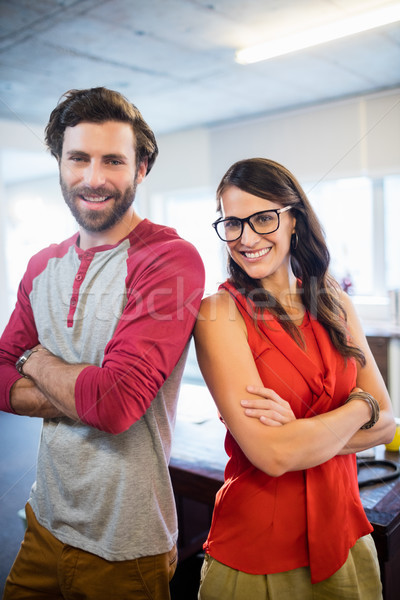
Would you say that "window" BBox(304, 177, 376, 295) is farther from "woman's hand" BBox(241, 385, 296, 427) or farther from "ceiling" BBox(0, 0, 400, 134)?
"woman's hand" BBox(241, 385, 296, 427)

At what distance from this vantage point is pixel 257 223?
108cm

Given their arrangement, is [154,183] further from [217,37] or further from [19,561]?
[19,561]

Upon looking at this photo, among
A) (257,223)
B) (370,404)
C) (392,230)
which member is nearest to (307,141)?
(392,230)

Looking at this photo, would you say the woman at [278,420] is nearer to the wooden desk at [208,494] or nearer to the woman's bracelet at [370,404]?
the woman's bracelet at [370,404]

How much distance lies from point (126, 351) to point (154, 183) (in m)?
5.20

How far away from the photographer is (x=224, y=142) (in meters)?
5.02

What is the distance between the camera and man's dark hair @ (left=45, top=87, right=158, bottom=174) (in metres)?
1.01

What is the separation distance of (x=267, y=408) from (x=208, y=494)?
0.71 metres

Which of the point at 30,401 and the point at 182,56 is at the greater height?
the point at 182,56

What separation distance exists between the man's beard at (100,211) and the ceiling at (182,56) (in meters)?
1.84

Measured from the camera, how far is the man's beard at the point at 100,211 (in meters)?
1.01

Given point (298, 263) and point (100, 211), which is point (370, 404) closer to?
point (298, 263)

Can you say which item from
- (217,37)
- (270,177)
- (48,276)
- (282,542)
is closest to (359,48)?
(217,37)

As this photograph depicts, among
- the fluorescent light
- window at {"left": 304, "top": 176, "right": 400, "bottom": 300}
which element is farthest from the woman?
window at {"left": 304, "top": 176, "right": 400, "bottom": 300}
